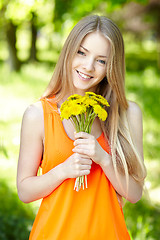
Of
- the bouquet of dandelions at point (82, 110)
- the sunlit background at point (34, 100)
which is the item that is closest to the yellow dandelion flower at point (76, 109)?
the bouquet of dandelions at point (82, 110)

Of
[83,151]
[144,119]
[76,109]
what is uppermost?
[76,109]

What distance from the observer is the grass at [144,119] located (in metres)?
4.06

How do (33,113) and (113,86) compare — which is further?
(113,86)

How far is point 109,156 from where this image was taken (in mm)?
1883

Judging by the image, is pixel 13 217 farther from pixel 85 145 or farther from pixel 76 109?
pixel 76 109

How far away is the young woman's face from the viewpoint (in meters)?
1.90

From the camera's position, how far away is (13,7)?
129 inches

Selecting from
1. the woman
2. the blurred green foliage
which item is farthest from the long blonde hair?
the blurred green foliage

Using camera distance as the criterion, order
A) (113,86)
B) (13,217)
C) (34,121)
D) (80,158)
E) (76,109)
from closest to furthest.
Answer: (76,109) < (80,158) < (34,121) < (113,86) < (13,217)

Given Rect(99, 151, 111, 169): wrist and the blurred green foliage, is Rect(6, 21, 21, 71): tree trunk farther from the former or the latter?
Rect(99, 151, 111, 169): wrist

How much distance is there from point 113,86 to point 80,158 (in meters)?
0.59

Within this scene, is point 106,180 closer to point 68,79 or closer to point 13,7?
point 68,79

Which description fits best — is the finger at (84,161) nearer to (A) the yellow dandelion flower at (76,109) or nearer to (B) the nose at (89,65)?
(A) the yellow dandelion flower at (76,109)

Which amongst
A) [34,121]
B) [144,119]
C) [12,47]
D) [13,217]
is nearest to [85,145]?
[34,121]
